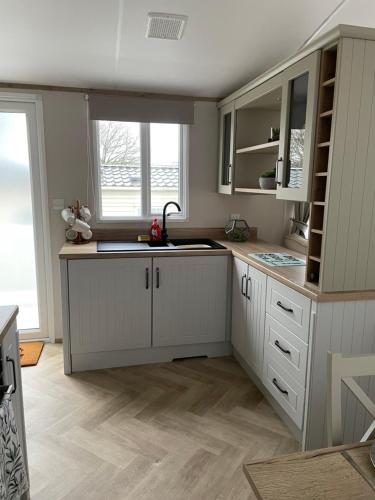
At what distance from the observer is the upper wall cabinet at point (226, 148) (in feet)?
10.5

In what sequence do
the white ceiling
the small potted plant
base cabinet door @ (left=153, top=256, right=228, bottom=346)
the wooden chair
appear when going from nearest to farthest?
the wooden chair, the white ceiling, the small potted plant, base cabinet door @ (left=153, top=256, right=228, bottom=346)

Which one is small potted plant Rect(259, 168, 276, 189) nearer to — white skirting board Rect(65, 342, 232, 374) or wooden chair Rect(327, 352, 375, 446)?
white skirting board Rect(65, 342, 232, 374)

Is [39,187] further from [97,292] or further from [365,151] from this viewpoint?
[365,151]

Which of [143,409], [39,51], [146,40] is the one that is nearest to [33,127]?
[39,51]

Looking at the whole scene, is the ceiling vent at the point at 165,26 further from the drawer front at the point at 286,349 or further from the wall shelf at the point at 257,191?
the drawer front at the point at 286,349

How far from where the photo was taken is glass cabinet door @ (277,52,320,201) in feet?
6.32

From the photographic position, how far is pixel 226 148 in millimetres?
3379

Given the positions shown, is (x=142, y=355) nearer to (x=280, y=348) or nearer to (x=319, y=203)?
(x=280, y=348)

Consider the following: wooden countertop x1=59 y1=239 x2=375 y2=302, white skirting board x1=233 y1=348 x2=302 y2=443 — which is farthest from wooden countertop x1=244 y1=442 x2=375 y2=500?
white skirting board x1=233 y1=348 x2=302 y2=443

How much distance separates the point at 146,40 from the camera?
2398 mm

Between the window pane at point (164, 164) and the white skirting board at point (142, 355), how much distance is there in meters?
1.26

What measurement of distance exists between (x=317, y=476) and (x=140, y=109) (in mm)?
3005

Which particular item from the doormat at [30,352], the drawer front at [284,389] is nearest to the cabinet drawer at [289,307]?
the drawer front at [284,389]

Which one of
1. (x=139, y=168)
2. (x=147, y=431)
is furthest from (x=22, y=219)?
(x=147, y=431)
